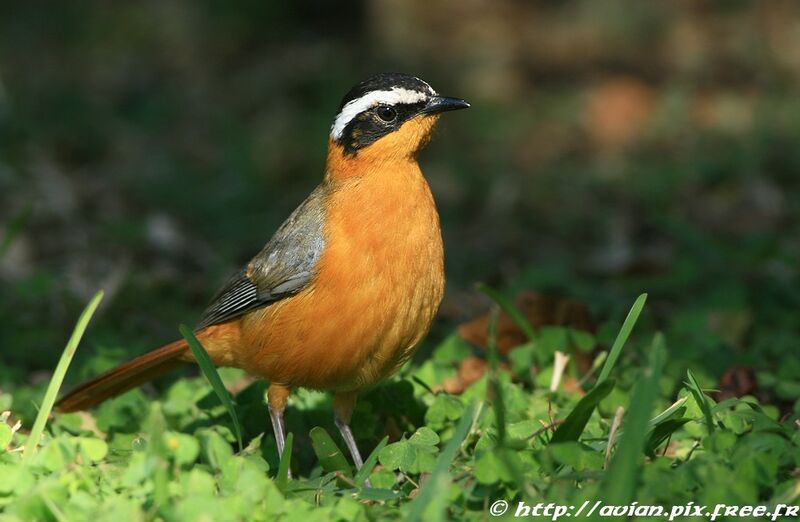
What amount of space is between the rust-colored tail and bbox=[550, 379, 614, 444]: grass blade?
8.06ft

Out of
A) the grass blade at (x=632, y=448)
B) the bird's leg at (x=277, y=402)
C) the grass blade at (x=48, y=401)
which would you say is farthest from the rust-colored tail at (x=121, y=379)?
the grass blade at (x=632, y=448)

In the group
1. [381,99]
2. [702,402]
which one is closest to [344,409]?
[381,99]

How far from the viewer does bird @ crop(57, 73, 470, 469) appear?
17.7 ft

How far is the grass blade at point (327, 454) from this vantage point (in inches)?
197

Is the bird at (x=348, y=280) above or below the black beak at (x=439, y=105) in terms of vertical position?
below

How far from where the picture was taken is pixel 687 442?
16.7ft

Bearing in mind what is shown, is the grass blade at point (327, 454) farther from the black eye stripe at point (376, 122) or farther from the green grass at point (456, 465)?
the black eye stripe at point (376, 122)

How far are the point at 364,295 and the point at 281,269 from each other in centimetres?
66

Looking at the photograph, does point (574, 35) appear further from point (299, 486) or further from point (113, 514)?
point (113, 514)

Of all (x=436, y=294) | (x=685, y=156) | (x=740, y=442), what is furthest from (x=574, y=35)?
(x=740, y=442)

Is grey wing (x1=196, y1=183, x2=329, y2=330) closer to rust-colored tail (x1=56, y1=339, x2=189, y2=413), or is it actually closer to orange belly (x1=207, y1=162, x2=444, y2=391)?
orange belly (x1=207, y1=162, x2=444, y2=391)

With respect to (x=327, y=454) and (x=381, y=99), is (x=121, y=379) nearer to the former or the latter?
(x=327, y=454)

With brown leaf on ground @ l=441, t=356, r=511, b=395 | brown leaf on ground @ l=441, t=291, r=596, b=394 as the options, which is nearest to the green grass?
brown leaf on ground @ l=441, t=356, r=511, b=395

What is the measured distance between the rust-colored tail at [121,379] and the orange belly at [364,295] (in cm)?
63
